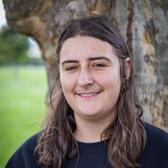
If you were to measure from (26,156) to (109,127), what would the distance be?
1.95ft

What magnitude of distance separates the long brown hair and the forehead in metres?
0.03

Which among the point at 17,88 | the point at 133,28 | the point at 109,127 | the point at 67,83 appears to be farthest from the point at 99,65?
the point at 17,88

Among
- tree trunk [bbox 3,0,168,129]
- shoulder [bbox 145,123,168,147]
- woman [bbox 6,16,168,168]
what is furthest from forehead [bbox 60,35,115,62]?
tree trunk [bbox 3,0,168,129]

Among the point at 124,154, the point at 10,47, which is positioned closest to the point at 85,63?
the point at 124,154

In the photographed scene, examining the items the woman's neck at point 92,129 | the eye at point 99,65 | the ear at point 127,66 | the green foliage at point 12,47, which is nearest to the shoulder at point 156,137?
the woman's neck at point 92,129

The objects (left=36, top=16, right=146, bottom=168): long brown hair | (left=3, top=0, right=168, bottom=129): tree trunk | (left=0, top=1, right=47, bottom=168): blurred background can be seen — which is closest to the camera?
(left=36, top=16, right=146, bottom=168): long brown hair

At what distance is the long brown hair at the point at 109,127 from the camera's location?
3.20 metres

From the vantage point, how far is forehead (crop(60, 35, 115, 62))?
10.3 ft

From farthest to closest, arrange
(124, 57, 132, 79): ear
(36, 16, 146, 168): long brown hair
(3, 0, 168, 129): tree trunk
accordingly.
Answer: (3, 0, 168, 129): tree trunk < (124, 57, 132, 79): ear < (36, 16, 146, 168): long brown hair

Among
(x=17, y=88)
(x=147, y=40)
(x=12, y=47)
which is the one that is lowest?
(x=17, y=88)

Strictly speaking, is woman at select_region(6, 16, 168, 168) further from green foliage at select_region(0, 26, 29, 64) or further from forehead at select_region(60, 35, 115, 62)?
green foliage at select_region(0, 26, 29, 64)

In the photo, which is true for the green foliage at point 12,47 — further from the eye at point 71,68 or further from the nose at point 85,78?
the nose at point 85,78

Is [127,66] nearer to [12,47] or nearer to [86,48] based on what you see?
[86,48]

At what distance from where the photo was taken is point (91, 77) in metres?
3.11
